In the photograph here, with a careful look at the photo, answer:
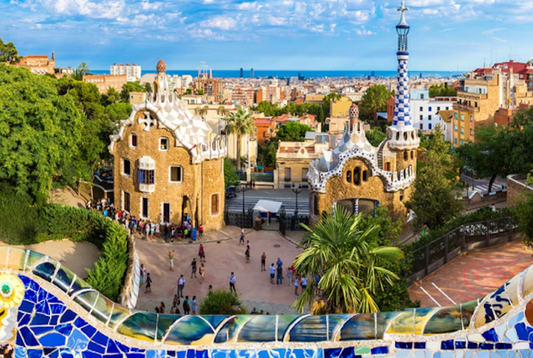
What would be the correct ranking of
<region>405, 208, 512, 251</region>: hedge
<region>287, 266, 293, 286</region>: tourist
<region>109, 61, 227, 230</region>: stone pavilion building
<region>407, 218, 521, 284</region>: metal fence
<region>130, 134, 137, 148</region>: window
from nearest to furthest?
<region>407, 218, 521, 284</region>: metal fence → <region>405, 208, 512, 251</region>: hedge → <region>287, 266, 293, 286</region>: tourist → <region>109, 61, 227, 230</region>: stone pavilion building → <region>130, 134, 137, 148</region>: window

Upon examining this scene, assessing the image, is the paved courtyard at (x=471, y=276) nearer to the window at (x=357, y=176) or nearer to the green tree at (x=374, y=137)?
the window at (x=357, y=176)

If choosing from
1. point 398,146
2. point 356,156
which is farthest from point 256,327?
point 398,146

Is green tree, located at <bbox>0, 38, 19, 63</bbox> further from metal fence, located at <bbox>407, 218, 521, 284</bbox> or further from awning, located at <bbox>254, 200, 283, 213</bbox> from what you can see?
metal fence, located at <bbox>407, 218, 521, 284</bbox>

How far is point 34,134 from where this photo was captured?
33.8 meters

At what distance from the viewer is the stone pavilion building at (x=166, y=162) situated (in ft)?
121

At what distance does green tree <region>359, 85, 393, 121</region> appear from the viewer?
420ft

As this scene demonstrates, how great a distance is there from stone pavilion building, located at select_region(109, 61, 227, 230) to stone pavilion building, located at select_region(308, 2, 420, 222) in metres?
6.98

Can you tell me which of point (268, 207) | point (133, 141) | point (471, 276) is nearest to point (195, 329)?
point (471, 276)

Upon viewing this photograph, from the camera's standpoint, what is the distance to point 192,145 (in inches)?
1446

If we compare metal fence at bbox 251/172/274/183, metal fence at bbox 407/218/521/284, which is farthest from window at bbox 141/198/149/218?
metal fence at bbox 407/218/521/284

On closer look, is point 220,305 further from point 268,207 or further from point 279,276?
point 268,207

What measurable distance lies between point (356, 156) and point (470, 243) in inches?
493

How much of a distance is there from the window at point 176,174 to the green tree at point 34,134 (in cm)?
657

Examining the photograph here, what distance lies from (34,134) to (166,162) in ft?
26.0
